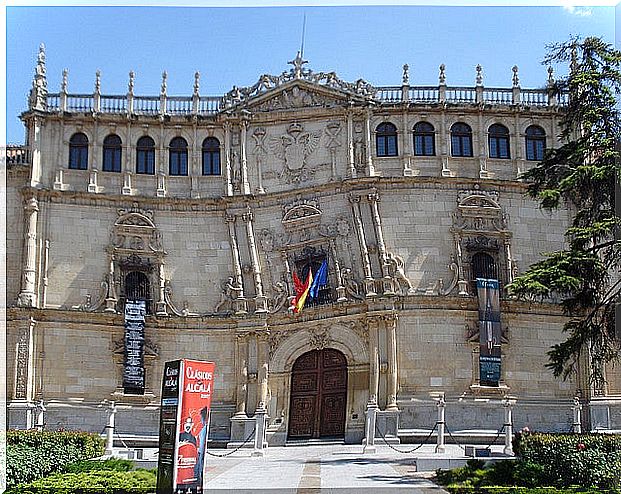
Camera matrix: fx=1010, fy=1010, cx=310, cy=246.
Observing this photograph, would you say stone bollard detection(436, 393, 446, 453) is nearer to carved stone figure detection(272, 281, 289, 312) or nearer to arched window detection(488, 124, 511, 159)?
carved stone figure detection(272, 281, 289, 312)

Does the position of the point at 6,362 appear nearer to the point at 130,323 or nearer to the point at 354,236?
the point at 130,323

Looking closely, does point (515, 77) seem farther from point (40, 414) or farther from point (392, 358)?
point (40, 414)

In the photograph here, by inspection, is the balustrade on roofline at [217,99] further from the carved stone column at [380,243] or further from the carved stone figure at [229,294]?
the carved stone figure at [229,294]

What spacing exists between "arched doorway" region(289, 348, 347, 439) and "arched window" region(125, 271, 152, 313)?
5559 mm

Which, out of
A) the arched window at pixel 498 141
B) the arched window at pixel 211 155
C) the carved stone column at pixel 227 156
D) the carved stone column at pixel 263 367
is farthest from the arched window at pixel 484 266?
the arched window at pixel 211 155

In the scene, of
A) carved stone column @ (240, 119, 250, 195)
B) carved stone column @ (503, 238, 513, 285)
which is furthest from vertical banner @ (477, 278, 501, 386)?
carved stone column @ (240, 119, 250, 195)

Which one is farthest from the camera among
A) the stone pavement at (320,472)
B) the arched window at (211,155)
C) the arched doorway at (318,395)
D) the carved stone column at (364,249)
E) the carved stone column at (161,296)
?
the arched window at (211,155)

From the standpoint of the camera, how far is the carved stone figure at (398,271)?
31688mm

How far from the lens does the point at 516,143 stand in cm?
3294

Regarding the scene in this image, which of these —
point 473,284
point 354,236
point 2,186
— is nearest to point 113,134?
point 2,186

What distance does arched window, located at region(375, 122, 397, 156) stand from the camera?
33.1 metres

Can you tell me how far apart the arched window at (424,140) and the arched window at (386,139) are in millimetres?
715

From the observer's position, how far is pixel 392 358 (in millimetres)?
30906

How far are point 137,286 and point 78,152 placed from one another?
505cm
